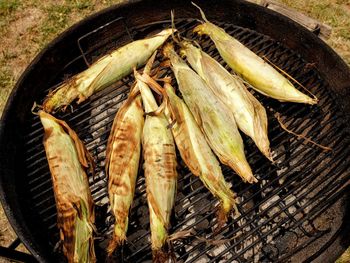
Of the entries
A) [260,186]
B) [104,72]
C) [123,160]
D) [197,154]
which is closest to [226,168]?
[197,154]

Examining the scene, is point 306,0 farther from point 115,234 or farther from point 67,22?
point 115,234

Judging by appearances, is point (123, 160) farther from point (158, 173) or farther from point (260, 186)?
point (260, 186)

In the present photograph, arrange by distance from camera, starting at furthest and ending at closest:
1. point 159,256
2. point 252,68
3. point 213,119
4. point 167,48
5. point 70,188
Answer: point 167,48 → point 252,68 → point 213,119 → point 70,188 → point 159,256

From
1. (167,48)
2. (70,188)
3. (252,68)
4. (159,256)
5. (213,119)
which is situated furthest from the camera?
(167,48)

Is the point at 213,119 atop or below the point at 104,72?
below

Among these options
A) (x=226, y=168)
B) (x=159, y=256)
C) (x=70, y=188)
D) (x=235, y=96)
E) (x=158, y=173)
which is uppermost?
(x=235, y=96)

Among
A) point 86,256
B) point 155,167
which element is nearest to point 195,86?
point 155,167
